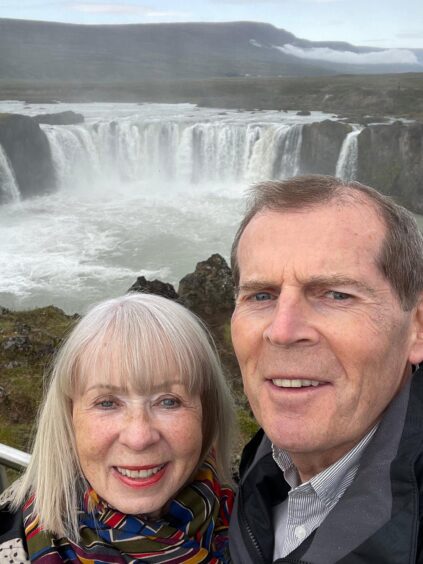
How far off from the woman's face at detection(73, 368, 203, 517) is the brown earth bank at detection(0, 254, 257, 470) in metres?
0.75

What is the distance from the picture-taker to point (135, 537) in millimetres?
2277

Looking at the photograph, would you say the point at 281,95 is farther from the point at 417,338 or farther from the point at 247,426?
the point at 417,338

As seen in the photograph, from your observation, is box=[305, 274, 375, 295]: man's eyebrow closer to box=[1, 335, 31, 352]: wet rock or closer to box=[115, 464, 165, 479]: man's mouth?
box=[115, 464, 165, 479]: man's mouth

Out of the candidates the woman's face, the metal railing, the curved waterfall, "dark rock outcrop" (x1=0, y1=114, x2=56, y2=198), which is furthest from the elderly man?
"dark rock outcrop" (x1=0, y1=114, x2=56, y2=198)

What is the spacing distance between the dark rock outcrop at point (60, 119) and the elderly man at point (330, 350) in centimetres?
4994

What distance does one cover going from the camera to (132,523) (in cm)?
231

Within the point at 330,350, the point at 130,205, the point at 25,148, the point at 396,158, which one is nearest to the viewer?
the point at 330,350

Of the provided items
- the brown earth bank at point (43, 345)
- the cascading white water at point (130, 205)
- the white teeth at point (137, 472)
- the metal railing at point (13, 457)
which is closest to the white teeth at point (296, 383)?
the white teeth at point (137, 472)

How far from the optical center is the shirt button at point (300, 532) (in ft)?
7.05

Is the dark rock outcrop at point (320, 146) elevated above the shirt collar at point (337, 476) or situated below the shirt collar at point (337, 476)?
below

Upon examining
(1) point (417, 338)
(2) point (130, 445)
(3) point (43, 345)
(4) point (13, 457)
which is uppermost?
(1) point (417, 338)

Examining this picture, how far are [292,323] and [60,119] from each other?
5188 centimetres

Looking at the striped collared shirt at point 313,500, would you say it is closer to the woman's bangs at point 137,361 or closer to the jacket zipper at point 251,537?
the jacket zipper at point 251,537

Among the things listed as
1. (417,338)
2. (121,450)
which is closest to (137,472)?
(121,450)
